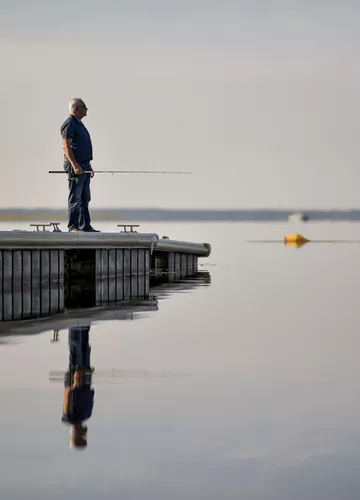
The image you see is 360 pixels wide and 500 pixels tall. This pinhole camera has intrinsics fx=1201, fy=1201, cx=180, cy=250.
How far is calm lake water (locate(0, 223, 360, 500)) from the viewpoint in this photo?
6.40m

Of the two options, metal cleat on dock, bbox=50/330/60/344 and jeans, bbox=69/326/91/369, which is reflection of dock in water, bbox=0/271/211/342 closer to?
metal cleat on dock, bbox=50/330/60/344

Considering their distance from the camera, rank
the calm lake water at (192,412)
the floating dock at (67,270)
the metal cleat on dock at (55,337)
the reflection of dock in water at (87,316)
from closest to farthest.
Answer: the calm lake water at (192,412) < the metal cleat on dock at (55,337) < the reflection of dock in water at (87,316) < the floating dock at (67,270)

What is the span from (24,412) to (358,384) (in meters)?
3.01

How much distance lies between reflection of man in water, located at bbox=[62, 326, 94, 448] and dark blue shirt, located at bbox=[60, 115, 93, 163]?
204 inches

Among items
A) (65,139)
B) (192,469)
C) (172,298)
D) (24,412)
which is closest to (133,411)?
(24,412)

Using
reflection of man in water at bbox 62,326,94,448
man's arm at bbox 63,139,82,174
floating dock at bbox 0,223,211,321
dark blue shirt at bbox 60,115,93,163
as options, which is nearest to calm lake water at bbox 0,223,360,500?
reflection of man in water at bbox 62,326,94,448

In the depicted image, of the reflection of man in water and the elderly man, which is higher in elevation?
the elderly man

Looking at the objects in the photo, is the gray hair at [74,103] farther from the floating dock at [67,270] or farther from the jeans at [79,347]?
the jeans at [79,347]

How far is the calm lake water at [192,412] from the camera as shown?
21.0ft

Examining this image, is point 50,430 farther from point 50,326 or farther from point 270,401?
point 50,326

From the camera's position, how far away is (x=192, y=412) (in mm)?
8297

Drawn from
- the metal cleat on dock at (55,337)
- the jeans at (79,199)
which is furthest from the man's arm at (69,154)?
the metal cleat on dock at (55,337)

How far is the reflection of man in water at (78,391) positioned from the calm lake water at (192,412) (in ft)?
0.22

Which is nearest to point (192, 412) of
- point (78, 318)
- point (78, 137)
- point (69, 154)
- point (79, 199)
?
point (78, 318)
